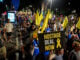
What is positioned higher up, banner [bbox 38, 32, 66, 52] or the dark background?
the dark background

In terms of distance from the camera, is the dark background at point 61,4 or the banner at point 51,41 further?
the dark background at point 61,4

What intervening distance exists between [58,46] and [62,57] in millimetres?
404

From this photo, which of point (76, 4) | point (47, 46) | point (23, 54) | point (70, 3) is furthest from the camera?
point (70, 3)

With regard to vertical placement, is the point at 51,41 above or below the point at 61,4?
below

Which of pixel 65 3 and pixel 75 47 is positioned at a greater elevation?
pixel 65 3

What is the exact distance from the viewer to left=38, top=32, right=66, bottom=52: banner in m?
5.40

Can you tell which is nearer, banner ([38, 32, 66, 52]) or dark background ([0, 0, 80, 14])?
banner ([38, 32, 66, 52])

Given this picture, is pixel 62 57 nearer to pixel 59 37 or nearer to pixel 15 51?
pixel 59 37

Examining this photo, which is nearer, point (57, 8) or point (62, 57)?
point (62, 57)

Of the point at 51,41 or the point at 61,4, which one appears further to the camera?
the point at 61,4

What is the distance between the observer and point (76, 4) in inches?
1998

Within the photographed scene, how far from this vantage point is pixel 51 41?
556cm

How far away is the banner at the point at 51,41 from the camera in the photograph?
17.7 feet

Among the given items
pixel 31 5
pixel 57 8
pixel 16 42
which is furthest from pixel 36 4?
pixel 16 42
